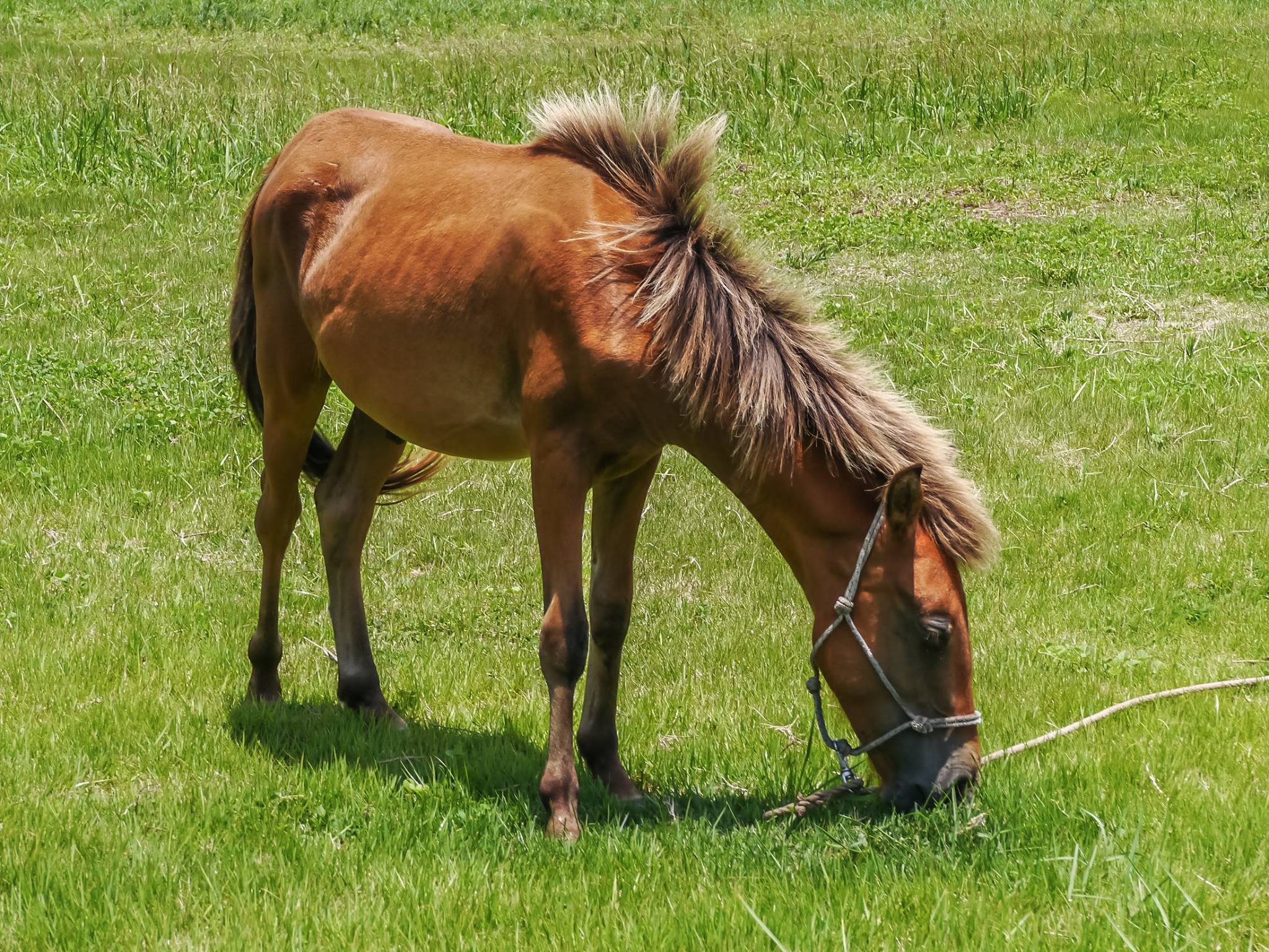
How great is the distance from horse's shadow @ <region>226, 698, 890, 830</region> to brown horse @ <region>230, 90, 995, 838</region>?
159mm

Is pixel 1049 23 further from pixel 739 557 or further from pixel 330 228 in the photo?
pixel 330 228

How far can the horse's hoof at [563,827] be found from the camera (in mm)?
4316

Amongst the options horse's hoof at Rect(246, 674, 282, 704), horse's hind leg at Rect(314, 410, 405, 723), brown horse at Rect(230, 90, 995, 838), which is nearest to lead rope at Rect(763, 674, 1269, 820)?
brown horse at Rect(230, 90, 995, 838)

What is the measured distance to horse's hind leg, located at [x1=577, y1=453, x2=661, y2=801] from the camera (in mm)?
4848

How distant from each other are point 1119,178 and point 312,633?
11.5 meters

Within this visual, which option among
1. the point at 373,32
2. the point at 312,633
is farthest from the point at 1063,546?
the point at 373,32

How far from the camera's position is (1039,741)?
16.3 feet

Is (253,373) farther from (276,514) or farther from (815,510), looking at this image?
(815,510)

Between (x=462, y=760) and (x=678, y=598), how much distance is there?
2097 millimetres

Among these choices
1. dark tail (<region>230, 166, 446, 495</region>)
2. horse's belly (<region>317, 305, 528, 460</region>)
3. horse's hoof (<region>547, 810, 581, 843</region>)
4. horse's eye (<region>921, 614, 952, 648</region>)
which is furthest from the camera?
dark tail (<region>230, 166, 446, 495</region>)

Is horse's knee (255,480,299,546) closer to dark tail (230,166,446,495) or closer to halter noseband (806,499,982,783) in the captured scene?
dark tail (230,166,446,495)

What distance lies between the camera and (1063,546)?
7.08 meters

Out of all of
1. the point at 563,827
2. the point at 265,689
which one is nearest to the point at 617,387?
the point at 563,827

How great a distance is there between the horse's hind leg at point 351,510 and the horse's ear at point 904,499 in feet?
8.57
